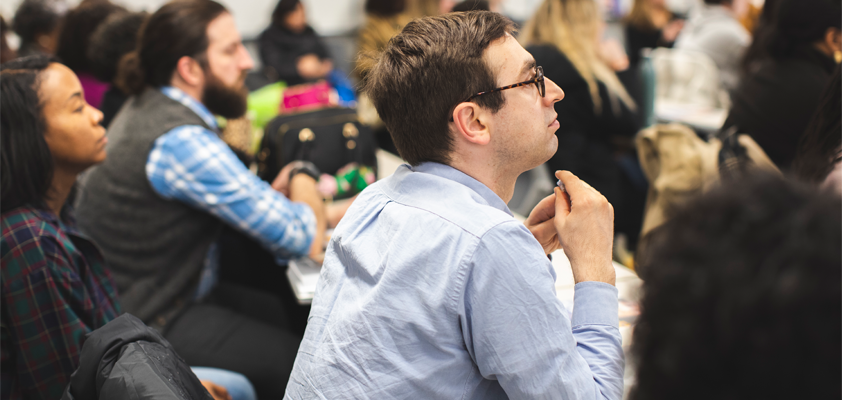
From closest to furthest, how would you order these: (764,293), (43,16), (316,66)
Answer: (764,293) → (43,16) → (316,66)

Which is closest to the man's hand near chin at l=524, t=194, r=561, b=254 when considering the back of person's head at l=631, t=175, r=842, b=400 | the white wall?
the back of person's head at l=631, t=175, r=842, b=400

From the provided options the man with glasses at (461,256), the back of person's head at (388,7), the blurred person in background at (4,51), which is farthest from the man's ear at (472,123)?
the back of person's head at (388,7)

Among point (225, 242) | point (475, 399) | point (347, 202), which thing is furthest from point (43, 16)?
point (475, 399)

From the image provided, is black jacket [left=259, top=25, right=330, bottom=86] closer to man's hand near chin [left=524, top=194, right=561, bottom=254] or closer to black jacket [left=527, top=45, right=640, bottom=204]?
black jacket [left=527, top=45, right=640, bottom=204]

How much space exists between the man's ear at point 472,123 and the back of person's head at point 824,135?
0.88m

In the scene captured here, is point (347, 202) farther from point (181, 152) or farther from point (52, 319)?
point (52, 319)

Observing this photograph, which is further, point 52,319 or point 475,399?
point 52,319

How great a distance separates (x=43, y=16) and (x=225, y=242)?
207 cm

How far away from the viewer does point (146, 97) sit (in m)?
1.89

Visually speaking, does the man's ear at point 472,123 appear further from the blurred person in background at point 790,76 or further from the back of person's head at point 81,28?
the back of person's head at point 81,28

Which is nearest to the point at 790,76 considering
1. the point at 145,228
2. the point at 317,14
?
the point at 145,228

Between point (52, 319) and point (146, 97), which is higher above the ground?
point (146, 97)

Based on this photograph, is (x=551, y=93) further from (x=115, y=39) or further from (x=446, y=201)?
(x=115, y=39)

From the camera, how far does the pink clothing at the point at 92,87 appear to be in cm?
280
